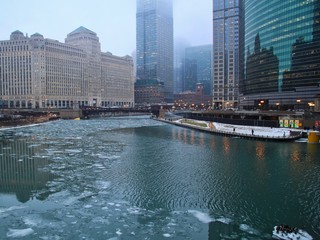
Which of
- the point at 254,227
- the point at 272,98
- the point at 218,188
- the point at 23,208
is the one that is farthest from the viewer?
the point at 272,98

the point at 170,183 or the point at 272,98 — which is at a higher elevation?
the point at 272,98

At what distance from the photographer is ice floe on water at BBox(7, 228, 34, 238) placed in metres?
21.9

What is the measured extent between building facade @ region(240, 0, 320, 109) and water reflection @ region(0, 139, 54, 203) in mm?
92820

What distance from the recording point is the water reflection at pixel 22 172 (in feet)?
109

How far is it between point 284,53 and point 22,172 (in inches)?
4880

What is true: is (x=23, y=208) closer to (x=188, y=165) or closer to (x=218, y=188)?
(x=218, y=188)

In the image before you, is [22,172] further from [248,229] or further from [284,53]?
[284,53]

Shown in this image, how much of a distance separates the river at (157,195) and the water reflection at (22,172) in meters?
0.12

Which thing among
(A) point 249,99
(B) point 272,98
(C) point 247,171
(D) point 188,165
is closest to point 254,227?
(C) point 247,171

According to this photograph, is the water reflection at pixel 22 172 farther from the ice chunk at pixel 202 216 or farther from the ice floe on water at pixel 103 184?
the ice chunk at pixel 202 216

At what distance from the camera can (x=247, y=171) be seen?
41438mm

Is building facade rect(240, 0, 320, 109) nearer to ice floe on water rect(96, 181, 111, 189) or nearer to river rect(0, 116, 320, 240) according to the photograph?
river rect(0, 116, 320, 240)

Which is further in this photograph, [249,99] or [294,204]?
[249,99]

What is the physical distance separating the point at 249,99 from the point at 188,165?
439 ft
